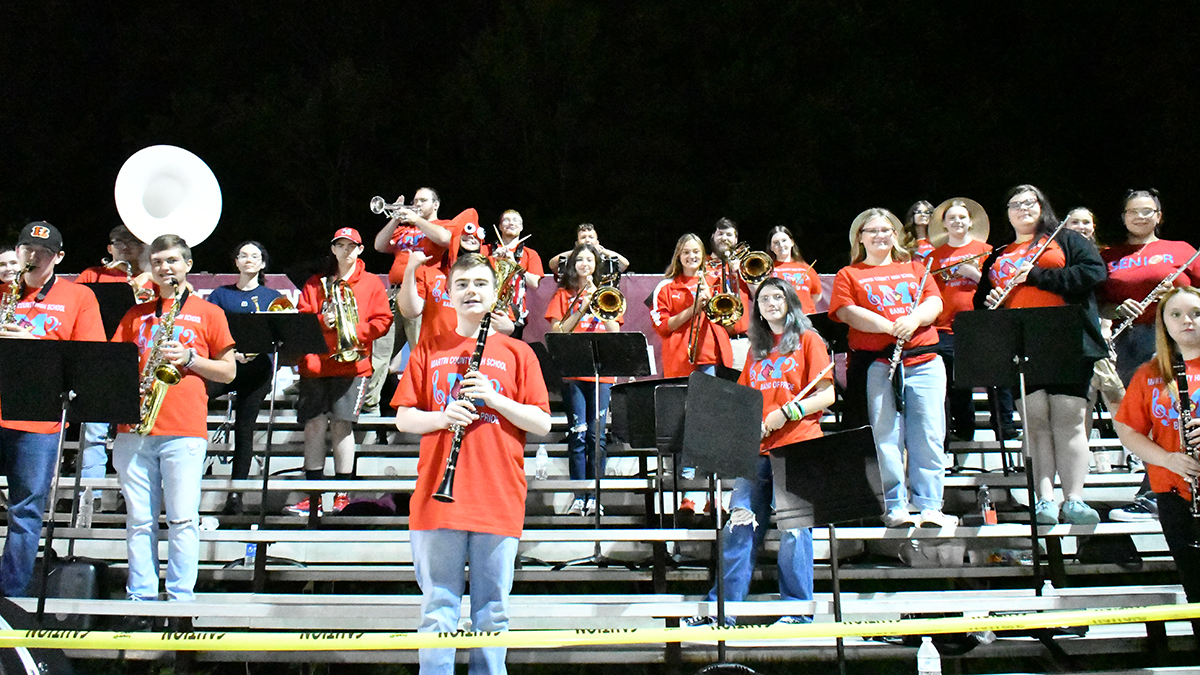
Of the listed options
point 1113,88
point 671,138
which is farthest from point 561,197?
point 1113,88

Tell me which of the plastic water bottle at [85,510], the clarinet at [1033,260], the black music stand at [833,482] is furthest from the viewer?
the plastic water bottle at [85,510]

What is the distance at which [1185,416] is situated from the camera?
411 centimetres

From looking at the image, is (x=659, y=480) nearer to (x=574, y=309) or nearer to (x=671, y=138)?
(x=574, y=309)

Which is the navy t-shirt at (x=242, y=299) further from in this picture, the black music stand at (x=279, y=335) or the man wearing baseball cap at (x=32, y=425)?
the man wearing baseball cap at (x=32, y=425)

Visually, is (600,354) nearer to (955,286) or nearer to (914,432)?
(914,432)

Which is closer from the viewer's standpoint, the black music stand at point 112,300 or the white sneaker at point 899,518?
the white sneaker at point 899,518

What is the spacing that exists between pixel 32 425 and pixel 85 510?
1.31 meters

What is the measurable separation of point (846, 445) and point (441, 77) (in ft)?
57.0

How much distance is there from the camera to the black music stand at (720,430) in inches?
146

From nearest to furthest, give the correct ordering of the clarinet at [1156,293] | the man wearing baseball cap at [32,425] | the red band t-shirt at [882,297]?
the man wearing baseball cap at [32,425] → the red band t-shirt at [882,297] → the clarinet at [1156,293]

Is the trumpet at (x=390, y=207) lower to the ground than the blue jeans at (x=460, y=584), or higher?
higher

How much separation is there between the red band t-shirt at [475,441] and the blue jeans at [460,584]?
0.19 ft

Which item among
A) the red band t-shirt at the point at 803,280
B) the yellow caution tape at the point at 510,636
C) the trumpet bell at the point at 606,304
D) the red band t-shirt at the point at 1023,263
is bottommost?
the yellow caution tape at the point at 510,636

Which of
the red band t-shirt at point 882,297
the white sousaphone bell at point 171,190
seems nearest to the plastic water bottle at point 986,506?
the red band t-shirt at point 882,297
